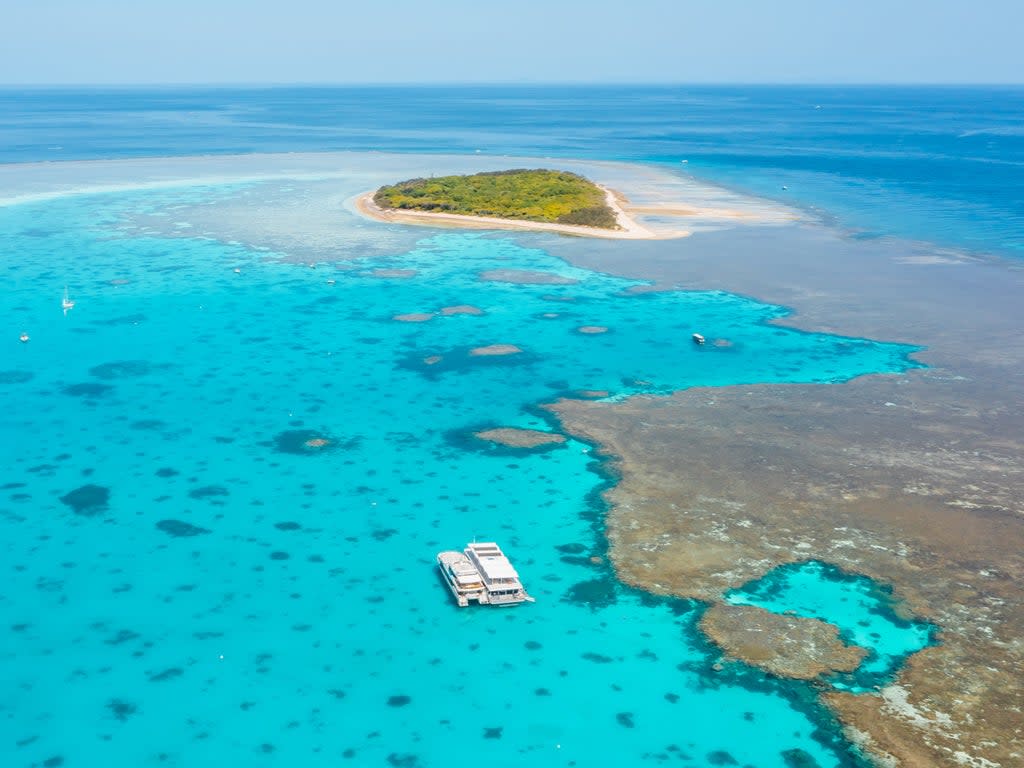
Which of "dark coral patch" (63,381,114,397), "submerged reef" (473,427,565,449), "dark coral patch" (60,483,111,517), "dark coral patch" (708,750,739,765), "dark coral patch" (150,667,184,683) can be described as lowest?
"dark coral patch" (708,750,739,765)

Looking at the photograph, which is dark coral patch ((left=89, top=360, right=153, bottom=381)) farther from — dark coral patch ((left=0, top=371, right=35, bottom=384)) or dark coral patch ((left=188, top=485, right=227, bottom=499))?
dark coral patch ((left=188, top=485, right=227, bottom=499))

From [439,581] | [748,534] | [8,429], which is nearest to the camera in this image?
[439,581]

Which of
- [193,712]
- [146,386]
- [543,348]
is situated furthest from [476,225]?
[193,712]

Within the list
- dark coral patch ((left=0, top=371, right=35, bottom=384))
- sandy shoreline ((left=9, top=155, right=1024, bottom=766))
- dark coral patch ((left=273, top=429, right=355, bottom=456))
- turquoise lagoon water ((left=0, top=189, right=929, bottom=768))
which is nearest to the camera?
turquoise lagoon water ((left=0, top=189, right=929, bottom=768))

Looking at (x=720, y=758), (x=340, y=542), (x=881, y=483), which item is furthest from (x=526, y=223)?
(x=720, y=758)

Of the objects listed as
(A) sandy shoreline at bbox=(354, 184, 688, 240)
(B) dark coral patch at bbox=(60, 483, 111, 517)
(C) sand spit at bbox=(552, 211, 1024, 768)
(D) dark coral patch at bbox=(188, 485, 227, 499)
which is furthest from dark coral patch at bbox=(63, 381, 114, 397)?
(A) sandy shoreline at bbox=(354, 184, 688, 240)

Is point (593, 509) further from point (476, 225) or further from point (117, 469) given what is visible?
point (476, 225)
